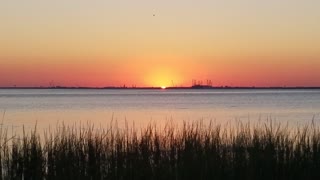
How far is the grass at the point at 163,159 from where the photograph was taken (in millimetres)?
9594

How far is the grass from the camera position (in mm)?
9594

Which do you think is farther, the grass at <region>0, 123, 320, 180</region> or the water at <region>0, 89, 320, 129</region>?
the water at <region>0, 89, 320, 129</region>

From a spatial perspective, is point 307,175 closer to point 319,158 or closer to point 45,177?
point 319,158

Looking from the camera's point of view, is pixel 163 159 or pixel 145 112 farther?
pixel 145 112

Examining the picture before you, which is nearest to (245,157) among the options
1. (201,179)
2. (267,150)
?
(267,150)

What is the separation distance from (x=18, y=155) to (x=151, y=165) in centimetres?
235

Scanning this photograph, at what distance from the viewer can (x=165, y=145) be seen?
11227 mm

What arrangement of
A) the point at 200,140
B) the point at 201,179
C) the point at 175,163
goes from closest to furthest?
the point at 201,179 → the point at 175,163 → the point at 200,140

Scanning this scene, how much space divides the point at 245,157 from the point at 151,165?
→ 1652mm

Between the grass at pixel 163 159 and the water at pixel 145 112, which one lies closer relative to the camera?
the grass at pixel 163 159

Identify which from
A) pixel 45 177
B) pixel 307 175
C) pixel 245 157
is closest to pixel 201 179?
pixel 245 157

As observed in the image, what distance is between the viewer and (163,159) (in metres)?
10.3

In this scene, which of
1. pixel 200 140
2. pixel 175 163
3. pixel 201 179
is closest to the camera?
pixel 201 179

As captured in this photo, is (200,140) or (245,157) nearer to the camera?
(245,157)
